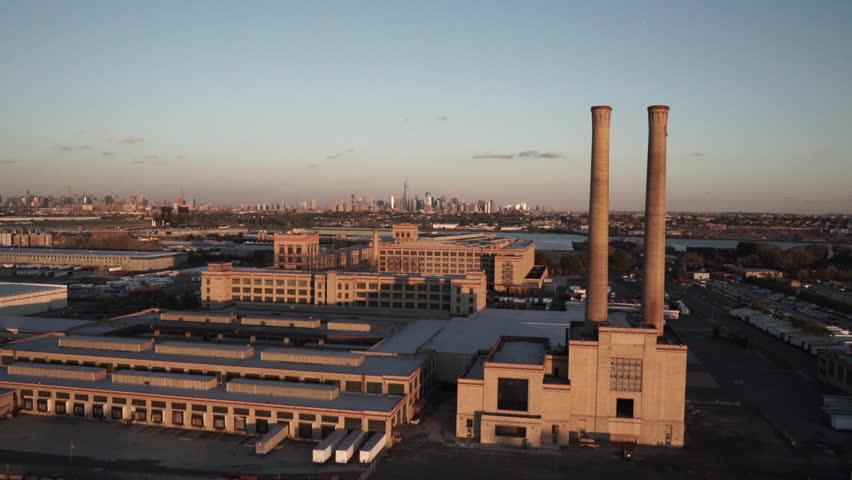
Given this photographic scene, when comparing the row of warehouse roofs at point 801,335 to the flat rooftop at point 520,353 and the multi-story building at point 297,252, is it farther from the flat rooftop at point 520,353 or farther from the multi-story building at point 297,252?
the multi-story building at point 297,252

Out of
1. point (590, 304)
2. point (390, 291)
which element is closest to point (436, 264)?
point (390, 291)

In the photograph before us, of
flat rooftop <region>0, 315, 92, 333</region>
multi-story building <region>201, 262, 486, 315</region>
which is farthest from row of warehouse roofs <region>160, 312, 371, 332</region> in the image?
multi-story building <region>201, 262, 486, 315</region>

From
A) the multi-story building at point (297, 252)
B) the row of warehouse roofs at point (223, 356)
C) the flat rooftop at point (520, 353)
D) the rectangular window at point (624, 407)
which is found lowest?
the rectangular window at point (624, 407)

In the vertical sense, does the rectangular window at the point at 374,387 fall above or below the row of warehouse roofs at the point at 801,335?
above

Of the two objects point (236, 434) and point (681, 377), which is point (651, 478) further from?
point (236, 434)

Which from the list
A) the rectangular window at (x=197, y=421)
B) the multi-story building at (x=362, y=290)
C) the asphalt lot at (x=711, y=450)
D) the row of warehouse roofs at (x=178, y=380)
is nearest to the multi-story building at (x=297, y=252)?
the multi-story building at (x=362, y=290)
